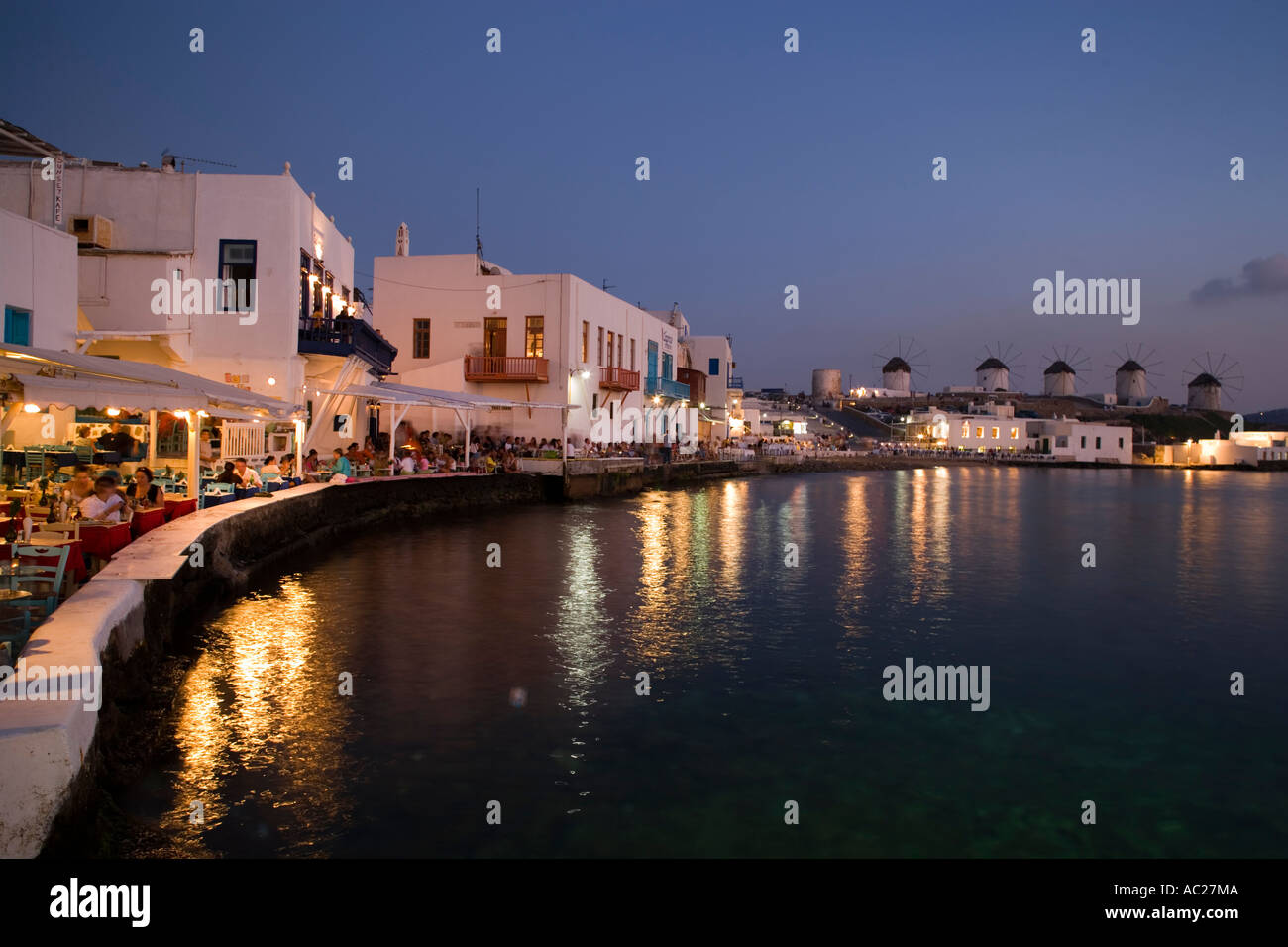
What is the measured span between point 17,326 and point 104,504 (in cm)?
827

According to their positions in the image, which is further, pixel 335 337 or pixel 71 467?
pixel 335 337

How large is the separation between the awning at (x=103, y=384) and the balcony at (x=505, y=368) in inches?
900

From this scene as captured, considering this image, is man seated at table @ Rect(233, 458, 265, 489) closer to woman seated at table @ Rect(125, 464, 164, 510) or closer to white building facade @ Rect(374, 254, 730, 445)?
woman seated at table @ Rect(125, 464, 164, 510)

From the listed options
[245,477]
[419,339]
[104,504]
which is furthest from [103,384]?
[419,339]

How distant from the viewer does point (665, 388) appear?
164ft

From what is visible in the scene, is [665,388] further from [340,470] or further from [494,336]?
[340,470]

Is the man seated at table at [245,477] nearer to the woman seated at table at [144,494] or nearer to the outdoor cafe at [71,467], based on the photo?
the outdoor cafe at [71,467]

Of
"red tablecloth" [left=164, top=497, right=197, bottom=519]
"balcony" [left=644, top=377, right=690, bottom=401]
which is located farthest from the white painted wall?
"balcony" [left=644, top=377, right=690, bottom=401]

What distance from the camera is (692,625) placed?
13.3 metres

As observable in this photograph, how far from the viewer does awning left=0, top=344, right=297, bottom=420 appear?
392 inches

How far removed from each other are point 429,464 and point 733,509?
11.7 m

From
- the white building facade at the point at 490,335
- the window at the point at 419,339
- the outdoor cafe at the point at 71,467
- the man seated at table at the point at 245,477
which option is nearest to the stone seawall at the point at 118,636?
the outdoor cafe at the point at 71,467

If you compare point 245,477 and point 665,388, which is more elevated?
point 665,388

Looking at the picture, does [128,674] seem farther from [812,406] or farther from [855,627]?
[812,406]
